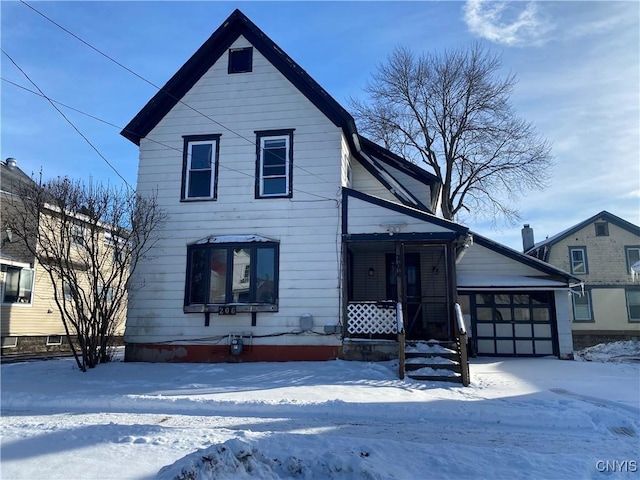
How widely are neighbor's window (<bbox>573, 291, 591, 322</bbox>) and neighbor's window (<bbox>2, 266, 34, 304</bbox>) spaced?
27.4m

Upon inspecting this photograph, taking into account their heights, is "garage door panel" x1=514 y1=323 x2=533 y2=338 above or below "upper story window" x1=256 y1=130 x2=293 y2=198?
below

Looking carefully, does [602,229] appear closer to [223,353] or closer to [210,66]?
[210,66]

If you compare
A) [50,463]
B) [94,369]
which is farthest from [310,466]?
[94,369]

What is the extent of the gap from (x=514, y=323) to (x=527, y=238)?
18.0 metres

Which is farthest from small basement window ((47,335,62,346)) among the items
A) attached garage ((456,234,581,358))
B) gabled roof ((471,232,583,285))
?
gabled roof ((471,232,583,285))

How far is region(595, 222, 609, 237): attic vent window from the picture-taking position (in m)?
26.9

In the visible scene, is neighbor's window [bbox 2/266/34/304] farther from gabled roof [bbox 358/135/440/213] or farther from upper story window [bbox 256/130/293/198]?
gabled roof [bbox 358/135/440/213]

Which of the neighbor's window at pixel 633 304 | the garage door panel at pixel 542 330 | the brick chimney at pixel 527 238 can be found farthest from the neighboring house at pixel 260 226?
the brick chimney at pixel 527 238

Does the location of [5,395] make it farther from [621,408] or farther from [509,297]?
[509,297]

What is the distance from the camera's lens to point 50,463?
466cm

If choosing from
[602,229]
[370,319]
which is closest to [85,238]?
[370,319]

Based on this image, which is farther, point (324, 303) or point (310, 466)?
point (324, 303)

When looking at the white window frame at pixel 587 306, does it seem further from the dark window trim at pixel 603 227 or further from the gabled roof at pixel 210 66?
the gabled roof at pixel 210 66

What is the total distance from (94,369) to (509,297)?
A: 1306cm
